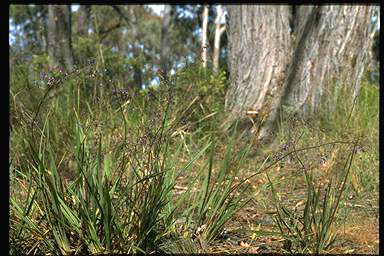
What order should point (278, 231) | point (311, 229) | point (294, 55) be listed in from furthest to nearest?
1. point (294, 55)
2. point (278, 231)
3. point (311, 229)

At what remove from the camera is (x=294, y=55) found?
18.9ft

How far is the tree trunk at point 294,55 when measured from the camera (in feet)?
17.8

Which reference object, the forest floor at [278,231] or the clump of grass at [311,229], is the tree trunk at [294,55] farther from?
the clump of grass at [311,229]

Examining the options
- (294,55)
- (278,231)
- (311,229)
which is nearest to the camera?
(311,229)

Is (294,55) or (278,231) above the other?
(294,55)

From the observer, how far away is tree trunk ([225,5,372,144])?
5.43 metres

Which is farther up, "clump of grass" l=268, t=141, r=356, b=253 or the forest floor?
"clump of grass" l=268, t=141, r=356, b=253

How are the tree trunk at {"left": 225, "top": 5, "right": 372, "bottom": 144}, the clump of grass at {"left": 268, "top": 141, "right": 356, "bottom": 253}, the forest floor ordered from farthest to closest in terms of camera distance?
the tree trunk at {"left": 225, "top": 5, "right": 372, "bottom": 144} → the forest floor → the clump of grass at {"left": 268, "top": 141, "right": 356, "bottom": 253}

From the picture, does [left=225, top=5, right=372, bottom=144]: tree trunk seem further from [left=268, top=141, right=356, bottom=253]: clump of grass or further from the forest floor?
[left=268, top=141, right=356, bottom=253]: clump of grass

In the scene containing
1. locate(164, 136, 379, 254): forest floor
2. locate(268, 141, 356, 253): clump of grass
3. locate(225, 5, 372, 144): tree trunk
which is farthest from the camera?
locate(225, 5, 372, 144): tree trunk

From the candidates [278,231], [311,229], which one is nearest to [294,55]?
[278,231]

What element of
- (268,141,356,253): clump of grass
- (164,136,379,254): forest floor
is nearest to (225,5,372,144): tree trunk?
(164,136,379,254): forest floor

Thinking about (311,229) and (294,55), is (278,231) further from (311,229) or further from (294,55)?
(294,55)
